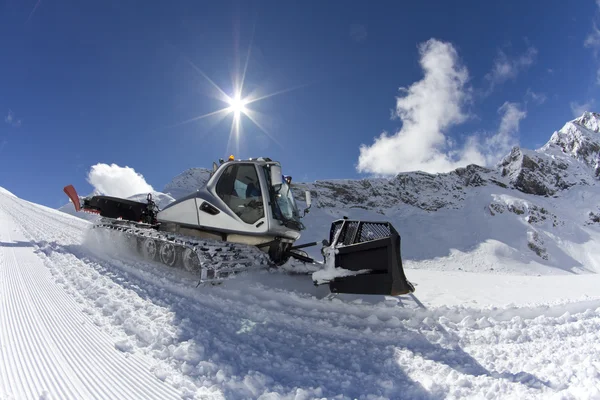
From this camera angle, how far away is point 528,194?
3329 inches

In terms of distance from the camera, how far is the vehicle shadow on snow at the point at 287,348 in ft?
7.90

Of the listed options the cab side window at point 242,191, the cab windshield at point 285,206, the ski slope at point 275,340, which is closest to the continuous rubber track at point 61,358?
the ski slope at point 275,340

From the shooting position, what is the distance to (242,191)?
5957mm

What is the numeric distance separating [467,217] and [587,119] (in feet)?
→ 411

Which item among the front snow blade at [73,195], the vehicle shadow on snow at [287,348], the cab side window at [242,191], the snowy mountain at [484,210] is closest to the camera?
the vehicle shadow on snow at [287,348]

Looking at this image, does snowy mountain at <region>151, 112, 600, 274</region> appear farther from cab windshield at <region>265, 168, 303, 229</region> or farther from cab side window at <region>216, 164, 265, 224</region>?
cab side window at <region>216, 164, 265, 224</region>

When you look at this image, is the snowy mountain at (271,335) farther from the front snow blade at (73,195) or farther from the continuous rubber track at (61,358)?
the front snow blade at (73,195)

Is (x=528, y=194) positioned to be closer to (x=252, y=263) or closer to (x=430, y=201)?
(x=430, y=201)

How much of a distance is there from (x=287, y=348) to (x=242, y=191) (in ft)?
11.2

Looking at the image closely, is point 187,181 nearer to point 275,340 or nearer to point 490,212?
point 490,212

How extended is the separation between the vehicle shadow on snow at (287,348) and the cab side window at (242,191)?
59.1 inches

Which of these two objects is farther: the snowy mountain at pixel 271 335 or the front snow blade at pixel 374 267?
the front snow blade at pixel 374 267

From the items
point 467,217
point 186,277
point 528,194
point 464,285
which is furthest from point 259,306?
point 528,194

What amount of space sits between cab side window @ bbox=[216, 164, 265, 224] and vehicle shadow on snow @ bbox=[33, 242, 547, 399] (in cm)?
150
